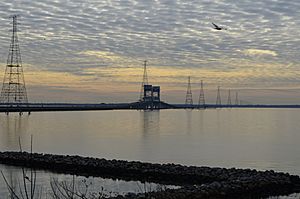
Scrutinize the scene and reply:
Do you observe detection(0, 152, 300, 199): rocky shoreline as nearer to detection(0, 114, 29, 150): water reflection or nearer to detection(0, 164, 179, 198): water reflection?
detection(0, 164, 179, 198): water reflection

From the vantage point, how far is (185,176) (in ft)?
59.4

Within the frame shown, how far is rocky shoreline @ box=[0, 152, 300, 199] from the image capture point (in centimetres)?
1412

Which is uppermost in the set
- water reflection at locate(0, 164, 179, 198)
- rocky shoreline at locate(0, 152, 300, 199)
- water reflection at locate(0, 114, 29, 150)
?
rocky shoreline at locate(0, 152, 300, 199)

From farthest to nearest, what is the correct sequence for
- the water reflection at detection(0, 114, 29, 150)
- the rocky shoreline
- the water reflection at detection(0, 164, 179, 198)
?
the water reflection at detection(0, 114, 29, 150)
the water reflection at detection(0, 164, 179, 198)
the rocky shoreline

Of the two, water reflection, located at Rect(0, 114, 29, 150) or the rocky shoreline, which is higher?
the rocky shoreline

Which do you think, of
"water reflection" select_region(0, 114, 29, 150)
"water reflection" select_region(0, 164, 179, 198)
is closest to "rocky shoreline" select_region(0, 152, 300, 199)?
"water reflection" select_region(0, 164, 179, 198)

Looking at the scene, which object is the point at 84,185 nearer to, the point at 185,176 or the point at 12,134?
the point at 185,176

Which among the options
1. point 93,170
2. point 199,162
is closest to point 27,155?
point 93,170

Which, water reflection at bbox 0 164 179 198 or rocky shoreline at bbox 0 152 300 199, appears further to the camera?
water reflection at bbox 0 164 179 198

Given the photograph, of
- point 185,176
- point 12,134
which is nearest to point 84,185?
point 185,176

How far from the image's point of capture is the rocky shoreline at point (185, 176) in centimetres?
1412

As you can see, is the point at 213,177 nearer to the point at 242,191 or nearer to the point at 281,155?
the point at 242,191

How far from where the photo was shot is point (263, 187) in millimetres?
15500

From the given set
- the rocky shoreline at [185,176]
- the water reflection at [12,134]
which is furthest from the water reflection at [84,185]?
the water reflection at [12,134]
